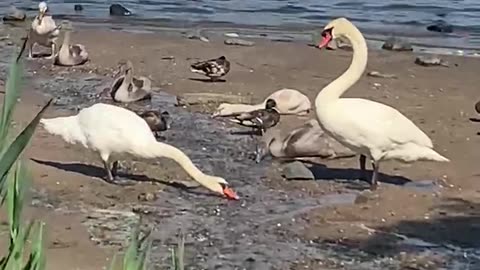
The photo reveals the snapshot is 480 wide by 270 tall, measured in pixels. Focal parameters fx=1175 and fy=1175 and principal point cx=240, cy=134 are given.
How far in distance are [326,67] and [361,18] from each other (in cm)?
655

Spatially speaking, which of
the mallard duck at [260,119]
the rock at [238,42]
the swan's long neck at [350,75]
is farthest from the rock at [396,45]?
the swan's long neck at [350,75]

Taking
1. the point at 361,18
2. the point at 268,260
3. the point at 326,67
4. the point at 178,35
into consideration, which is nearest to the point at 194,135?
the point at 268,260

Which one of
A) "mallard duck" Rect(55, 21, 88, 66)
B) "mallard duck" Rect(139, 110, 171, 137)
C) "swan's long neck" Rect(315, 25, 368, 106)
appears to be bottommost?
"mallard duck" Rect(55, 21, 88, 66)

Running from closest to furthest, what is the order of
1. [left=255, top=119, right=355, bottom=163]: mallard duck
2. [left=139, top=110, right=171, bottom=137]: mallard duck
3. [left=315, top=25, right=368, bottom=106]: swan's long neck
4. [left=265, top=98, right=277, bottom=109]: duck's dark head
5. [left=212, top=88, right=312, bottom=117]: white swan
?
[left=315, top=25, right=368, bottom=106]: swan's long neck < [left=255, top=119, right=355, bottom=163]: mallard duck < [left=139, top=110, right=171, bottom=137]: mallard duck < [left=265, top=98, right=277, bottom=109]: duck's dark head < [left=212, top=88, right=312, bottom=117]: white swan

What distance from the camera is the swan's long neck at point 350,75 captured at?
324 inches

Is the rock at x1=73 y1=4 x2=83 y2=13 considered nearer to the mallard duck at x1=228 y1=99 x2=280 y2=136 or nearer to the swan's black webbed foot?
the mallard duck at x1=228 y1=99 x2=280 y2=136

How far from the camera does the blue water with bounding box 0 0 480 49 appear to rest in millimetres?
20078

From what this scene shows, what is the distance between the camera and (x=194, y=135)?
966 centimetres

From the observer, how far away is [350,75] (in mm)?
8445

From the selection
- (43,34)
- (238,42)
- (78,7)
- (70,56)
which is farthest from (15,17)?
(70,56)

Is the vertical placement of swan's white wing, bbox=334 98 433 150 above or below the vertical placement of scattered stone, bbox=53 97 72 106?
above

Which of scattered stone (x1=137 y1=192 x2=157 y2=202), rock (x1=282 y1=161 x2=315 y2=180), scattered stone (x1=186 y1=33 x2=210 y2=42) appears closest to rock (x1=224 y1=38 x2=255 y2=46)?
scattered stone (x1=186 y1=33 x2=210 y2=42)

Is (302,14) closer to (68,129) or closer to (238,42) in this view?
(238,42)

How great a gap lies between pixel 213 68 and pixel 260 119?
299 centimetres
